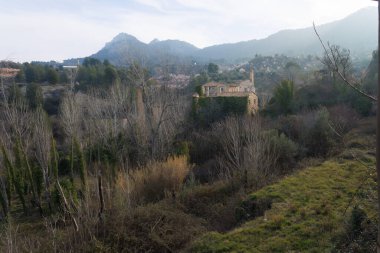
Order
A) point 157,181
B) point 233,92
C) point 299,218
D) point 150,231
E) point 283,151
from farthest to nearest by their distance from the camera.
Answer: point 233,92 < point 283,151 < point 157,181 < point 150,231 < point 299,218

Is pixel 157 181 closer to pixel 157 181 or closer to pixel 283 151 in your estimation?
pixel 157 181

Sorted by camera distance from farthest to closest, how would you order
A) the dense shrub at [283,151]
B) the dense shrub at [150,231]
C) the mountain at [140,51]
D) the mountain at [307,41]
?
the mountain at [307,41] → the mountain at [140,51] → the dense shrub at [283,151] → the dense shrub at [150,231]

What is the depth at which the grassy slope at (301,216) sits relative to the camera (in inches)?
249

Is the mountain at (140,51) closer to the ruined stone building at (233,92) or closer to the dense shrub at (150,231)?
the ruined stone building at (233,92)

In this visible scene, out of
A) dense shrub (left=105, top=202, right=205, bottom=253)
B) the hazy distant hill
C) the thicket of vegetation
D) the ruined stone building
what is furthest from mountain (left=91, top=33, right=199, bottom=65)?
dense shrub (left=105, top=202, right=205, bottom=253)

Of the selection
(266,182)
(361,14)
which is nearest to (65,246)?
(266,182)

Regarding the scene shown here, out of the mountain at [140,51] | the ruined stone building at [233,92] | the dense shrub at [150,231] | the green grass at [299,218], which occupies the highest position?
the mountain at [140,51]

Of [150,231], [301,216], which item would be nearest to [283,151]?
[301,216]

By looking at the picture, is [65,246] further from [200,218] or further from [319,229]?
[319,229]

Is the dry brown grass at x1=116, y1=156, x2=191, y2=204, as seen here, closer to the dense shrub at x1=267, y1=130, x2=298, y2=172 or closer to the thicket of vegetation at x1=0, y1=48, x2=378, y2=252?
the thicket of vegetation at x1=0, y1=48, x2=378, y2=252

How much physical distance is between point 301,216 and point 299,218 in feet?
0.35

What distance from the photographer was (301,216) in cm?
743

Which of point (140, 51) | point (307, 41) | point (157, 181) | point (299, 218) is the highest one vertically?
point (307, 41)

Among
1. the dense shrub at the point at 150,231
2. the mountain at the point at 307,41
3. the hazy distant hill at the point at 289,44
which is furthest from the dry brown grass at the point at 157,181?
the mountain at the point at 307,41
